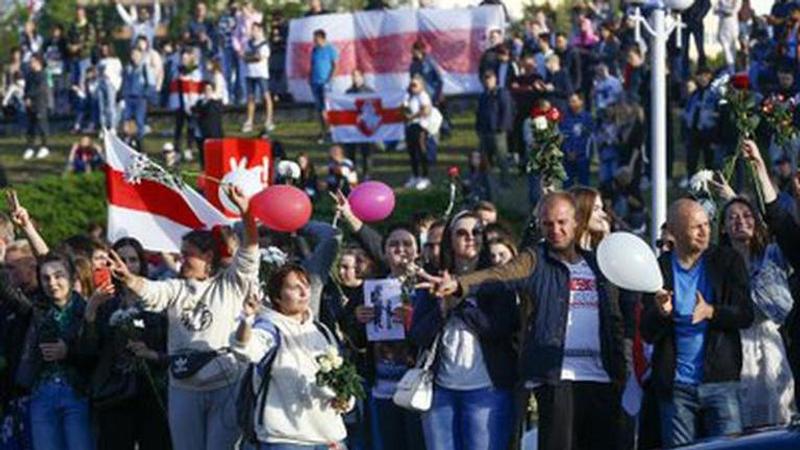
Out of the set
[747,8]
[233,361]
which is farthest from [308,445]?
[747,8]

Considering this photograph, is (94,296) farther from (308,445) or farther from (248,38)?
(248,38)

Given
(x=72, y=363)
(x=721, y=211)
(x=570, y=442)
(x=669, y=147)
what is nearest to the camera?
(x=570, y=442)

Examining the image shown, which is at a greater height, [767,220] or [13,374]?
[767,220]

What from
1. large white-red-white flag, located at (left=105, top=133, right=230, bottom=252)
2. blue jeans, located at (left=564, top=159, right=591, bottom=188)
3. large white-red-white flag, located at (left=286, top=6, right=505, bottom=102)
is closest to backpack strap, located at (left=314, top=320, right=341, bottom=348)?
large white-red-white flag, located at (left=105, top=133, right=230, bottom=252)

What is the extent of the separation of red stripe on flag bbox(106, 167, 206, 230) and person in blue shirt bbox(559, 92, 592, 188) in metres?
10.3

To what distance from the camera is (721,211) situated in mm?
12258

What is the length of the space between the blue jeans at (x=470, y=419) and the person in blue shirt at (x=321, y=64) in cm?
2339

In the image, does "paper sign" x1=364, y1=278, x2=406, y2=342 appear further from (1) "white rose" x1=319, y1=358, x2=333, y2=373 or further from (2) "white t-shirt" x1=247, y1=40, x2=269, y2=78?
(2) "white t-shirt" x1=247, y1=40, x2=269, y2=78

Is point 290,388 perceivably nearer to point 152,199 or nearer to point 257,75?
point 152,199

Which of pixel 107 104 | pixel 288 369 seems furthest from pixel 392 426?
pixel 107 104

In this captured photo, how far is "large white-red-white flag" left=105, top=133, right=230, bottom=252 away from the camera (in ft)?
49.7

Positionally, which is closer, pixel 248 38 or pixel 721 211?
pixel 721 211

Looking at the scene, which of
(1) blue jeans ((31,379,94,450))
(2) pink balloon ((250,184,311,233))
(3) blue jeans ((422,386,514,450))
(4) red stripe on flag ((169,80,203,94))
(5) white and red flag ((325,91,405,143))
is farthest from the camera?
(4) red stripe on flag ((169,80,203,94))

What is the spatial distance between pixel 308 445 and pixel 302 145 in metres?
25.4
